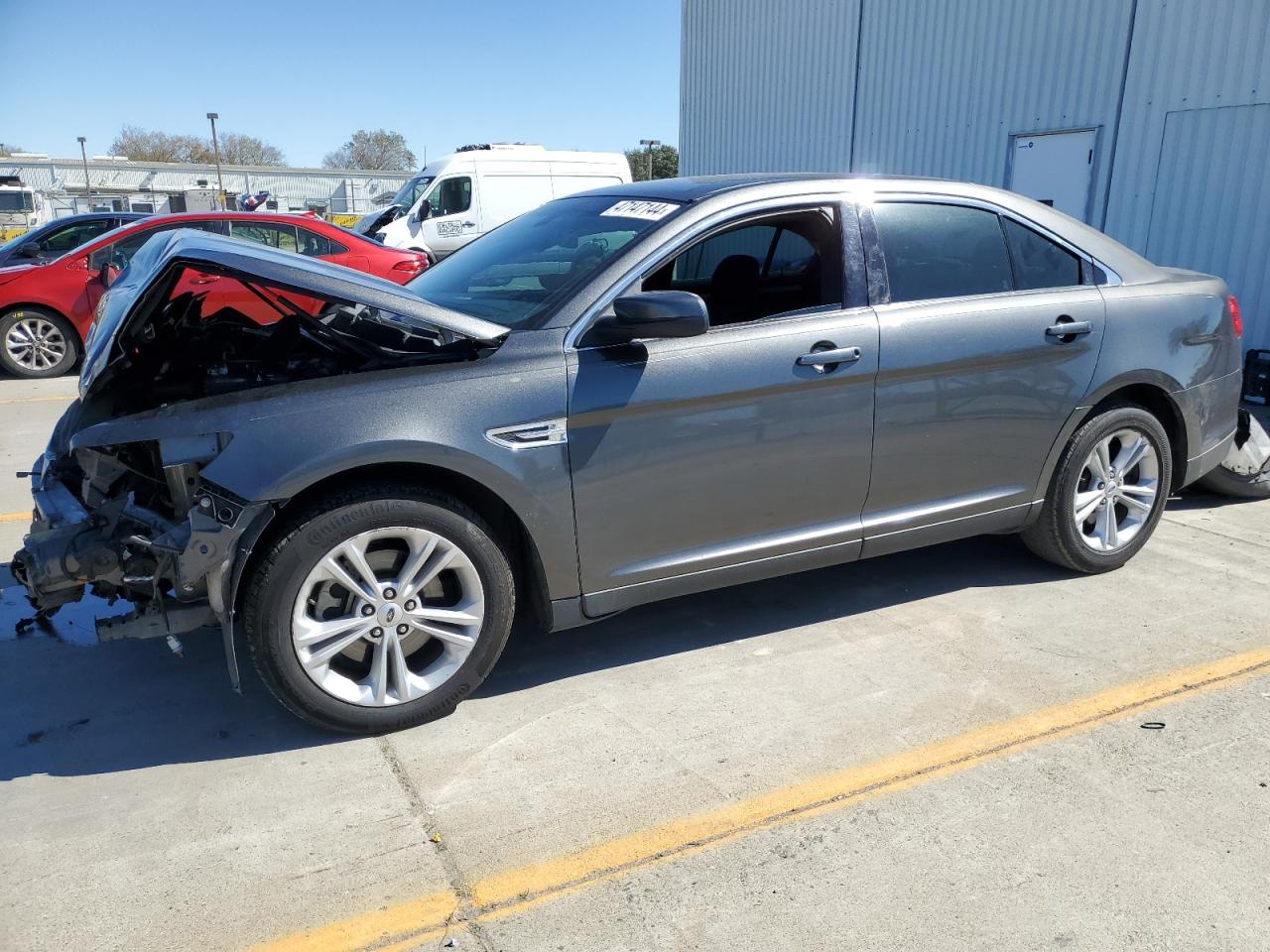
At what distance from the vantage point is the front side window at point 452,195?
18078mm

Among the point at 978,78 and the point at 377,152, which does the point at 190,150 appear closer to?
the point at 377,152

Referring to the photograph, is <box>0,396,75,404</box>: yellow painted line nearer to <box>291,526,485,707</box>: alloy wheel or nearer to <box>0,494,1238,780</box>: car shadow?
<box>0,494,1238,780</box>: car shadow

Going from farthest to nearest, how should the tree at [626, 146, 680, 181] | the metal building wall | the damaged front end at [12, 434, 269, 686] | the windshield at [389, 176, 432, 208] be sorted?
the tree at [626, 146, 680, 181] < the windshield at [389, 176, 432, 208] < the metal building wall < the damaged front end at [12, 434, 269, 686]

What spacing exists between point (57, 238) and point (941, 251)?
34.7 feet

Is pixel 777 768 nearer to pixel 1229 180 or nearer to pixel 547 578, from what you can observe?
pixel 547 578

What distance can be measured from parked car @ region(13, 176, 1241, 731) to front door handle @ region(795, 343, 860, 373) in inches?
0.7

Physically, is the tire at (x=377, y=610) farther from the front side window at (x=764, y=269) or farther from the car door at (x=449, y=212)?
the car door at (x=449, y=212)

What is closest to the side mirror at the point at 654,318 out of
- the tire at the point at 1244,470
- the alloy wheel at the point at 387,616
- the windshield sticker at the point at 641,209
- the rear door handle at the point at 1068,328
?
the windshield sticker at the point at 641,209

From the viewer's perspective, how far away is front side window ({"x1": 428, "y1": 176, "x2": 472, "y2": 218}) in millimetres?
18078

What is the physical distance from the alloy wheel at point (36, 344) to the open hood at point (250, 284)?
308 inches

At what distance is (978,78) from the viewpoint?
41.1 feet

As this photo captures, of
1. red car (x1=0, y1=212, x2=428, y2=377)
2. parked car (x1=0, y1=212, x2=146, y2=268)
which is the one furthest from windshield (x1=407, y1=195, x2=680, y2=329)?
parked car (x1=0, y1=212, x2=146, y2=268)

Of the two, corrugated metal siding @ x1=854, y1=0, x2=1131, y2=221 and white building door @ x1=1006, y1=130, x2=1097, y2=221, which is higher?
corrugated metal siding @ x1=854, y1=0, x2=1131, y2=221

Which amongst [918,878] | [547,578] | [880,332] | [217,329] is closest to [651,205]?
[880,332]
